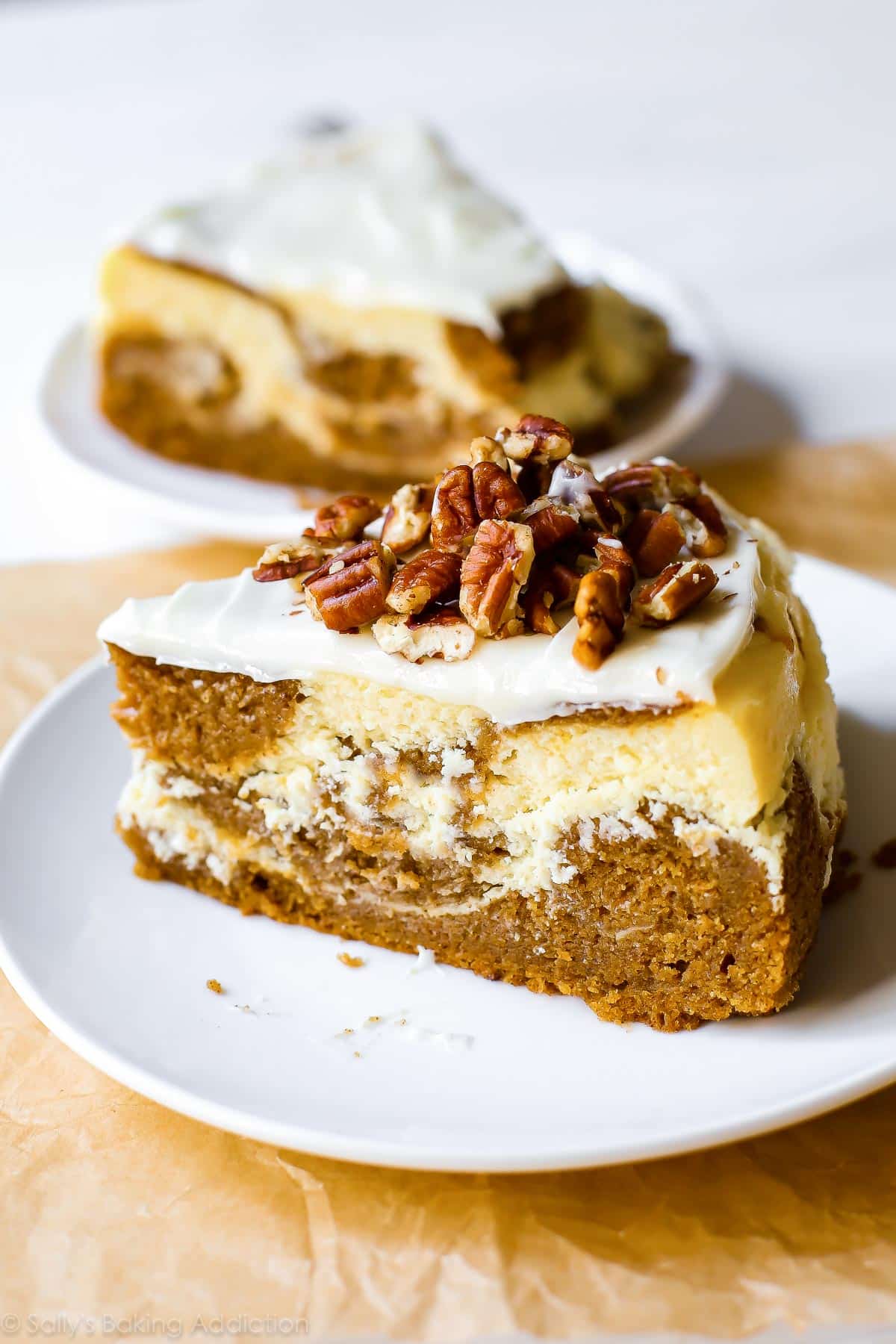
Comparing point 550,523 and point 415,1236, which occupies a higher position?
point 550,523

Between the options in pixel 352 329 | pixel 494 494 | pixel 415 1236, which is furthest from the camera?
pixel 352 329

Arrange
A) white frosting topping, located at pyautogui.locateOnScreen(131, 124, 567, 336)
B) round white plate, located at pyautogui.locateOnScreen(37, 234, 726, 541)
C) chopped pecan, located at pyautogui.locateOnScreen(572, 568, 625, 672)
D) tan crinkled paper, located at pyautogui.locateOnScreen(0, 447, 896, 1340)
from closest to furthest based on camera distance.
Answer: tan crinkled paper, located at pyautogui.locateOnScreen(0, 447, 896, 1340), chopped pecan, located at pyautogui.locateOnScreen(572, 568, 625, 672), round white plate, located at pyautogui.locateOnScreen(37, 234, 726, 541), white frosting topping, located at pyautogui.locateOnScreen(131, 124, 567, 336)

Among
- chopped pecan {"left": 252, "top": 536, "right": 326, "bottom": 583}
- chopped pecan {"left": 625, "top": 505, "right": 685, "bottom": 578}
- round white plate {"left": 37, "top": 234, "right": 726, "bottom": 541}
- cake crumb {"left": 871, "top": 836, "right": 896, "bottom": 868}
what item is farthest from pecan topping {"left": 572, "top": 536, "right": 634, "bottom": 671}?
round white plate {"left": 37, "top": 234, "right": 726, "bottom": 541}

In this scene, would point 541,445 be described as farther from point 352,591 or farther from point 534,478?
point 352,591

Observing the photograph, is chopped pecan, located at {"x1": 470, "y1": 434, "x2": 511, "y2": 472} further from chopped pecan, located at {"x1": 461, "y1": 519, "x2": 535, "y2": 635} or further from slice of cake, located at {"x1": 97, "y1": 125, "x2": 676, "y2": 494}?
slice of cake, located at {"x1": 97, "y1": 125, "x2": 676, "y2": 494}

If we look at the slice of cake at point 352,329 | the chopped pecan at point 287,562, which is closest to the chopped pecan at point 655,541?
the chopped pecan at point 287,562

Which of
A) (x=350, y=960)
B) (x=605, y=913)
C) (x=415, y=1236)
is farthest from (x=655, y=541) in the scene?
(x=415, y=1236)

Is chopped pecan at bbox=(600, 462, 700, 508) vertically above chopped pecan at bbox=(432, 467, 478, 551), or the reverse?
chopped pecan at bbox=(432, 467, 478, 551)
